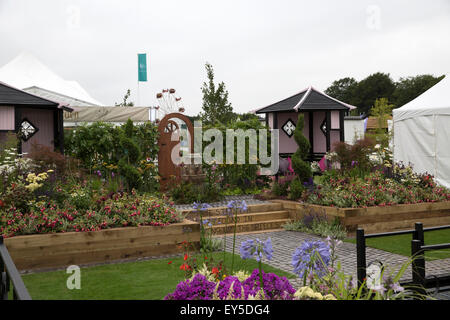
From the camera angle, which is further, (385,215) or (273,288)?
(385,215)

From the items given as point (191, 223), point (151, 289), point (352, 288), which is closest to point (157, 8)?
point (191, 223)

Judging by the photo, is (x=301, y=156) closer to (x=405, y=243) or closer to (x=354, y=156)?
(x=354, y=156)

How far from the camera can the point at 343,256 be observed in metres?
6.24

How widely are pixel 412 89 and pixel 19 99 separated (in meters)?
47.0

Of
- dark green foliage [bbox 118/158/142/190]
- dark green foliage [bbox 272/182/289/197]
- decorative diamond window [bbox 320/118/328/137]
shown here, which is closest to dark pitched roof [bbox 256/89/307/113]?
decorative diamond window [bbox 320/118/328/137]

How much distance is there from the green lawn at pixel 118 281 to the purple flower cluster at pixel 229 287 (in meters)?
2.07

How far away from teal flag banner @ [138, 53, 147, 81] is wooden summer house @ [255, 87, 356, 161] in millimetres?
8059

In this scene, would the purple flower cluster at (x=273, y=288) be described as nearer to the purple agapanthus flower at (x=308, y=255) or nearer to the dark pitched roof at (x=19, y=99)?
the purple agapanthus flower at (x=308, y=255)

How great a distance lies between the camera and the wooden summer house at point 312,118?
508 inches

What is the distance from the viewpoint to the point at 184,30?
1077 centimetres

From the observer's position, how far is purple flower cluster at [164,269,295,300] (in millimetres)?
2473

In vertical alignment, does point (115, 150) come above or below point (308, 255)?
above

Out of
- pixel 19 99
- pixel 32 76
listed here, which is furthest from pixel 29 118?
pixel 32 76
